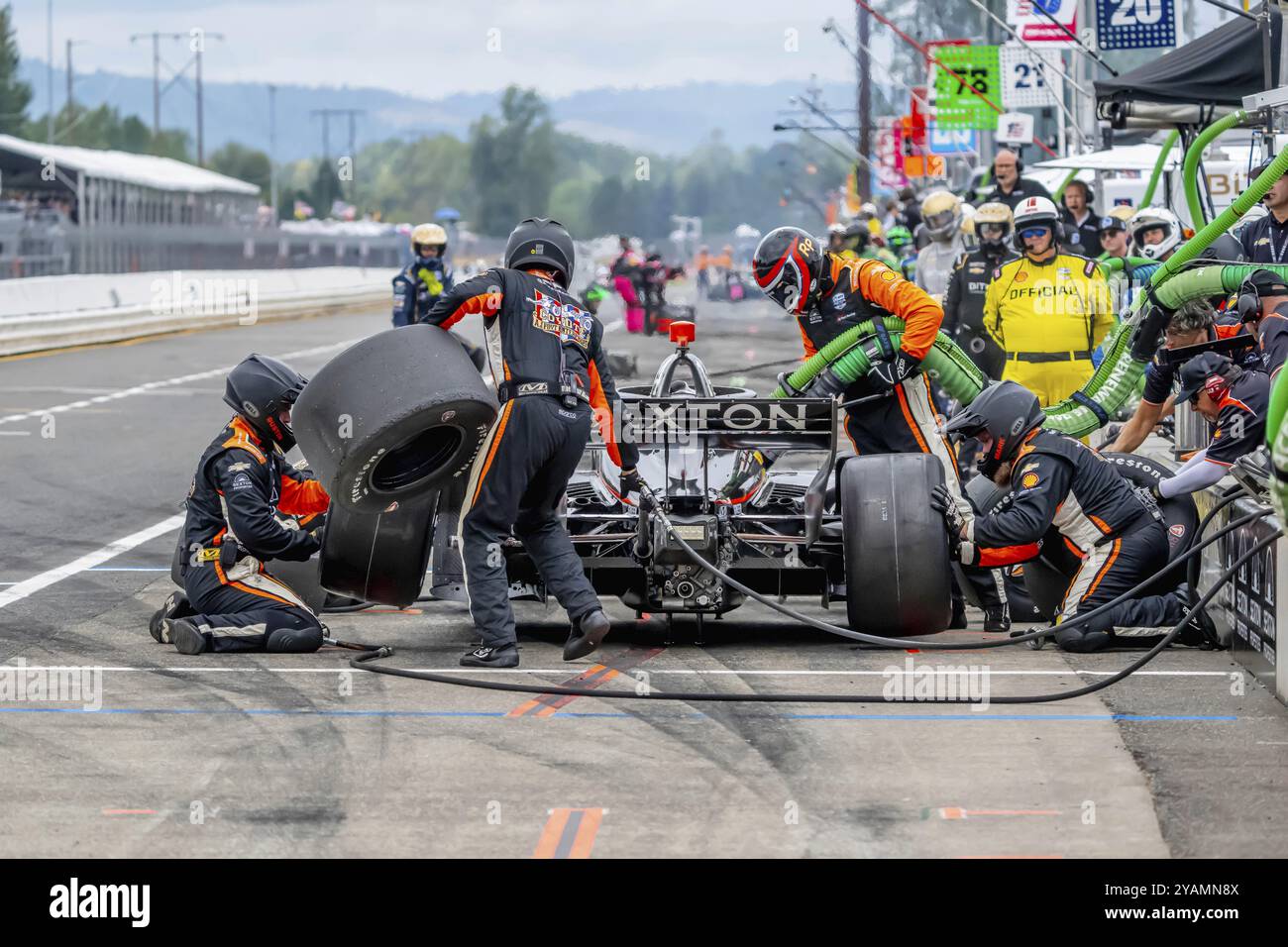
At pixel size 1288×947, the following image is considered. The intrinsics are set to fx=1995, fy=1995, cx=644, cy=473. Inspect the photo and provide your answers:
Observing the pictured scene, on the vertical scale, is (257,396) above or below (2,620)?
above

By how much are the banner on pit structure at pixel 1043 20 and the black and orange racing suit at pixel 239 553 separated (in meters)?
14.2

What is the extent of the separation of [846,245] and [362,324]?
68.1ft

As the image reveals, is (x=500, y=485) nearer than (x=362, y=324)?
Yes

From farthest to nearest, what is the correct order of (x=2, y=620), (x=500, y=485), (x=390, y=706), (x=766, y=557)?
(x=2, y=620), (x=766, y=557), (x=500, y=485), (x=390, y=706)

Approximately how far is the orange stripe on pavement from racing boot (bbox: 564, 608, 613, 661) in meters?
2.21

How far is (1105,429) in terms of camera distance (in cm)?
1413

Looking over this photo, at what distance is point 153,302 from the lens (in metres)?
34.9

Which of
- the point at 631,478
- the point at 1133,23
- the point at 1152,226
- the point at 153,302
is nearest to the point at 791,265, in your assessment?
the point at 631,478

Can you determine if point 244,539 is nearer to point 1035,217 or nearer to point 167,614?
point 167,614

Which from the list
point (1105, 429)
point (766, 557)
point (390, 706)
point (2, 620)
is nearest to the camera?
point (390, 706)

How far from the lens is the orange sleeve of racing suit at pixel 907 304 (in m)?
9.94

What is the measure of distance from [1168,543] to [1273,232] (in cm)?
250
